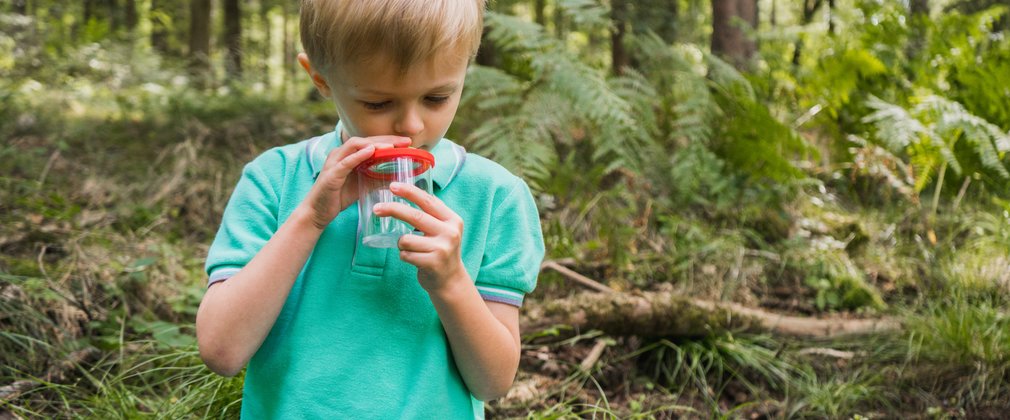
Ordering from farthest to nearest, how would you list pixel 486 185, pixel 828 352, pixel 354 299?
pixel 828 352 < pixel 486 185 < pixel 354 299

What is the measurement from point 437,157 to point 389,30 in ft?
1.12

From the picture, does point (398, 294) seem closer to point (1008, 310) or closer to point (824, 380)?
point (824, 380)

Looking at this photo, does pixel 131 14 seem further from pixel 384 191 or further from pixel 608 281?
pixel 384 191

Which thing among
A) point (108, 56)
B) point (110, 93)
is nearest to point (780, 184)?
point (110, 93)

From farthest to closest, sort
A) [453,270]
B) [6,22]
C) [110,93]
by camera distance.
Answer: [6,22], [110,93], [453,270]

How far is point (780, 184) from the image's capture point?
16.0 ft

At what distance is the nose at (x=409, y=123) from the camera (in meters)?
1.37

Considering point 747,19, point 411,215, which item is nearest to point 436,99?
point 411,215

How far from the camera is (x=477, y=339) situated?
1.43 m

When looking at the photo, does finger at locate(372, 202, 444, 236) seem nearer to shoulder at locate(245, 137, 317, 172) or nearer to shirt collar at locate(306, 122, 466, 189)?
shirt collar at locate(306, 122, 466, 189)

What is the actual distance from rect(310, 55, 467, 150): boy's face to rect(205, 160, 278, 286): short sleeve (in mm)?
230

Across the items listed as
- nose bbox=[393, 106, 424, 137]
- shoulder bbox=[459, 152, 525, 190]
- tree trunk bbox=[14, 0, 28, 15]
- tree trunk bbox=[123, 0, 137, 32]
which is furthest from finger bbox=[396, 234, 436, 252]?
tree trunk bbox=[123, 0, 137, 32]

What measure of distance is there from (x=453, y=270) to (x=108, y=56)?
307 inches

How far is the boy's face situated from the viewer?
1321 millimetres
